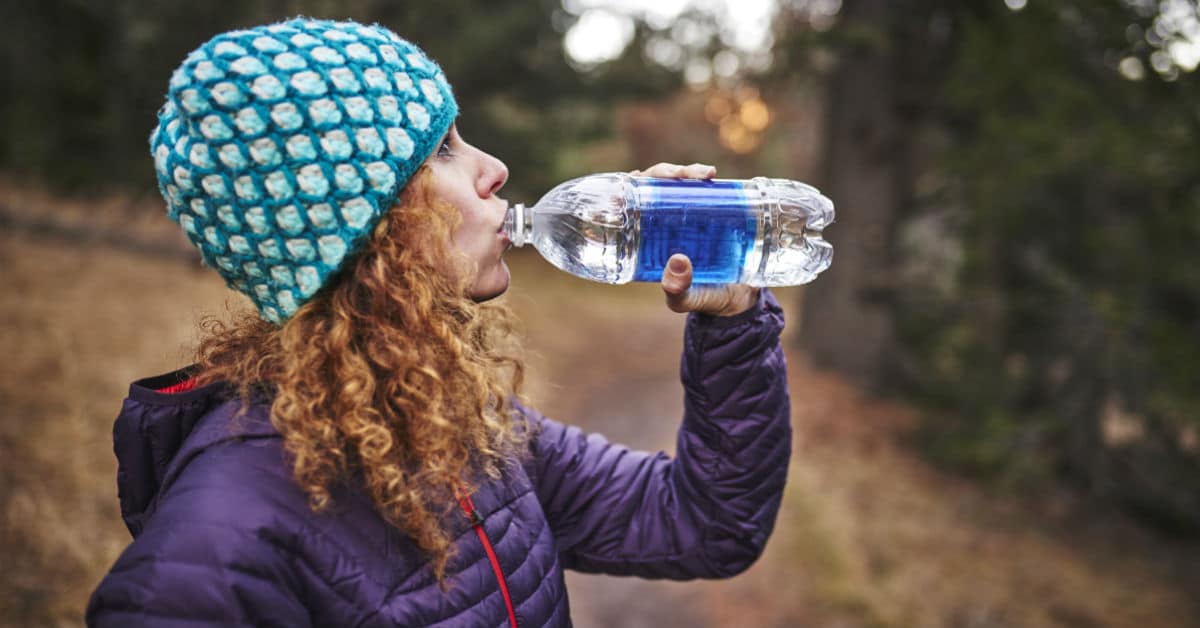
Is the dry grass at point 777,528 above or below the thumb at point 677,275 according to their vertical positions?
below

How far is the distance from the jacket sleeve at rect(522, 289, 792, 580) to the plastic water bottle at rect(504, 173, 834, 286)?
0.18 m

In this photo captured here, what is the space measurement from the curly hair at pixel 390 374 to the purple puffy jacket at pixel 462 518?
53 mm

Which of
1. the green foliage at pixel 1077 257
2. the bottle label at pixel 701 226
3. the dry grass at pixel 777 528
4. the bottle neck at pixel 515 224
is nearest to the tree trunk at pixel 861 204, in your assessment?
the dry grass at pixel 777 528

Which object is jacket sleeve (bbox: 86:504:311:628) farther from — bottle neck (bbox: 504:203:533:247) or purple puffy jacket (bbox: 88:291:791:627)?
bottle neck (bbox: 504:203:533:247)

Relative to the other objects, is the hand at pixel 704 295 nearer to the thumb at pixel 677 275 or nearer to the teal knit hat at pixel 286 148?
the thumb at pixel 677 275

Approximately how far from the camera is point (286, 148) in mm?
1520

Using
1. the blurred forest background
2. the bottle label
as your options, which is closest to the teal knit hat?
the bottle label

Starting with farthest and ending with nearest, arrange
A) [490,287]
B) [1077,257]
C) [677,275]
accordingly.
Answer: [1077,257] → [490,287] → [677,275]

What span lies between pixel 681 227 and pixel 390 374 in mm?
876

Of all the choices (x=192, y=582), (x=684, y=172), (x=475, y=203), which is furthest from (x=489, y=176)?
(x=192, y=582)

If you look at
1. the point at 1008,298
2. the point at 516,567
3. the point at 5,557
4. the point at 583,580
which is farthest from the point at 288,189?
the point at 1008,298

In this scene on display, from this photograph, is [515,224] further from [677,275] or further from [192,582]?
[192,582]

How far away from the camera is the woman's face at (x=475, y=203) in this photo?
1.79 metres

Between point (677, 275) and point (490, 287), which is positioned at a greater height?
point (677, 275)
